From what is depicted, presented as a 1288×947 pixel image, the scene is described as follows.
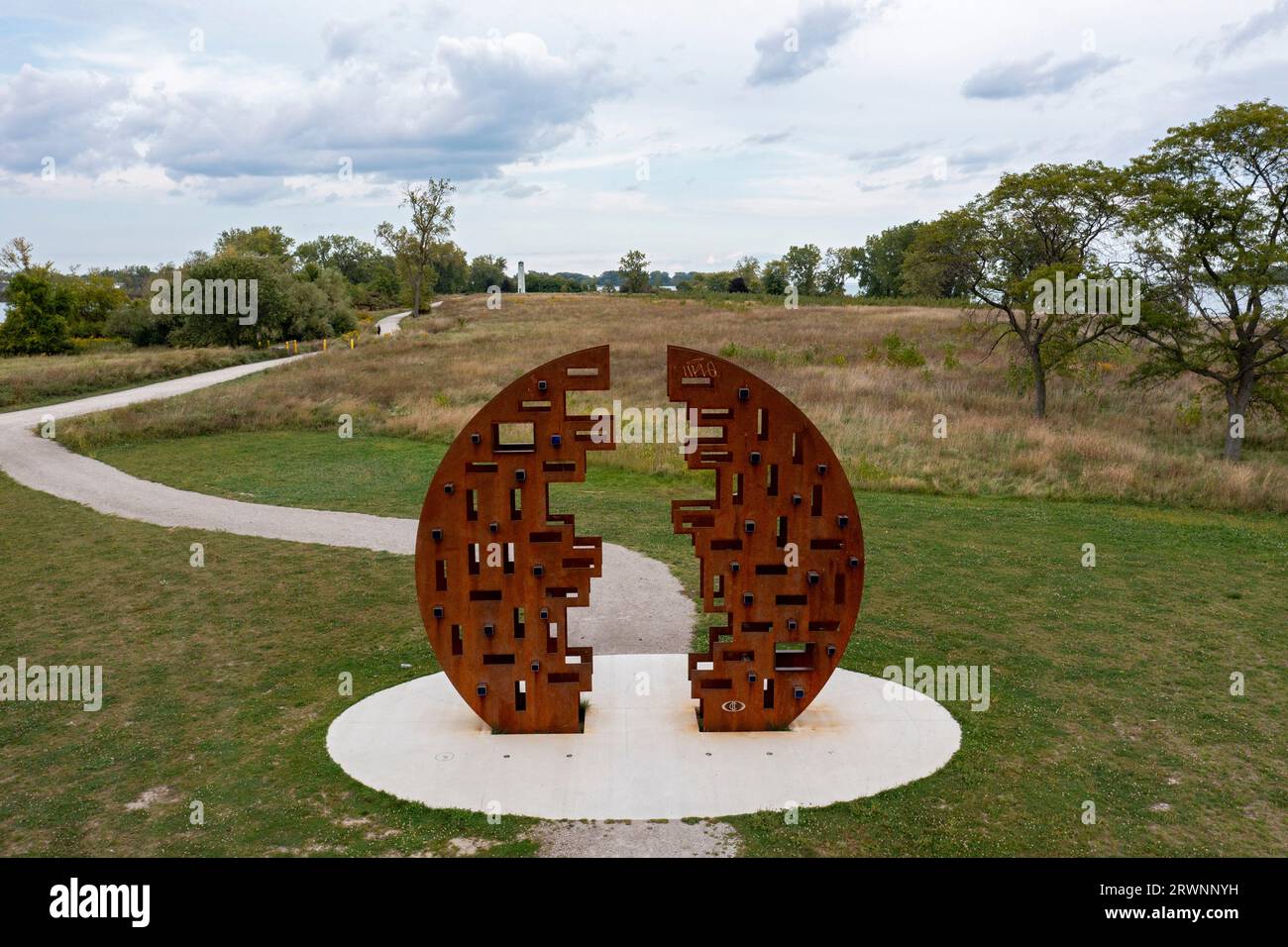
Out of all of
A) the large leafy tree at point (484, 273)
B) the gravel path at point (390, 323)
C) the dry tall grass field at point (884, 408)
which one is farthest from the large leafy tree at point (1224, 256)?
the large leafy tree at point (484, 273)

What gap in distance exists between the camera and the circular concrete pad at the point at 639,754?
7.44 m

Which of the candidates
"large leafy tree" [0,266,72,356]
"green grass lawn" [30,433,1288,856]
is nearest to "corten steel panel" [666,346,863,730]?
"green grass lawn" [30,433,1288,856]

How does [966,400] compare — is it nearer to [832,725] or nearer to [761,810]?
[832,725]

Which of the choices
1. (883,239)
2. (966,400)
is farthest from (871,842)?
(883,239)

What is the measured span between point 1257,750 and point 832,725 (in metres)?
3.79

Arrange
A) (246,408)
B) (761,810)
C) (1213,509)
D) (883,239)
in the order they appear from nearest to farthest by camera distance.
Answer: (761,810)
(1213,509)
(246,408)
(883,239)

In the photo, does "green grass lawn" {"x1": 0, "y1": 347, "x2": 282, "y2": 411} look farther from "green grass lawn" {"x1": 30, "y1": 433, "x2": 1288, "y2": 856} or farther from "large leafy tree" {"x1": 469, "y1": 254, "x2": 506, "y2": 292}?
"large leafy tree" {"x1": 469, "y1": 254, "x2": 506, "y2": 292}

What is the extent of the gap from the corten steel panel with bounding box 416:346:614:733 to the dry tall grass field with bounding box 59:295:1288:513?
512 inches

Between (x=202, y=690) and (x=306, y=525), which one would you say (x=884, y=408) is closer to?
(x=306, y=525)

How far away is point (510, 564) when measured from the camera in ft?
28.6

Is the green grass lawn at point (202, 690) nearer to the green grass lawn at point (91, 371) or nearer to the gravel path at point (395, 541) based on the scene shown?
the gravel path at point (395, 541)

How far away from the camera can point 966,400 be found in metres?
29.2

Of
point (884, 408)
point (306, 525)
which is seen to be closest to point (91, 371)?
point (306, 525)

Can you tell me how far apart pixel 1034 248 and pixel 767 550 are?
25.5 m
